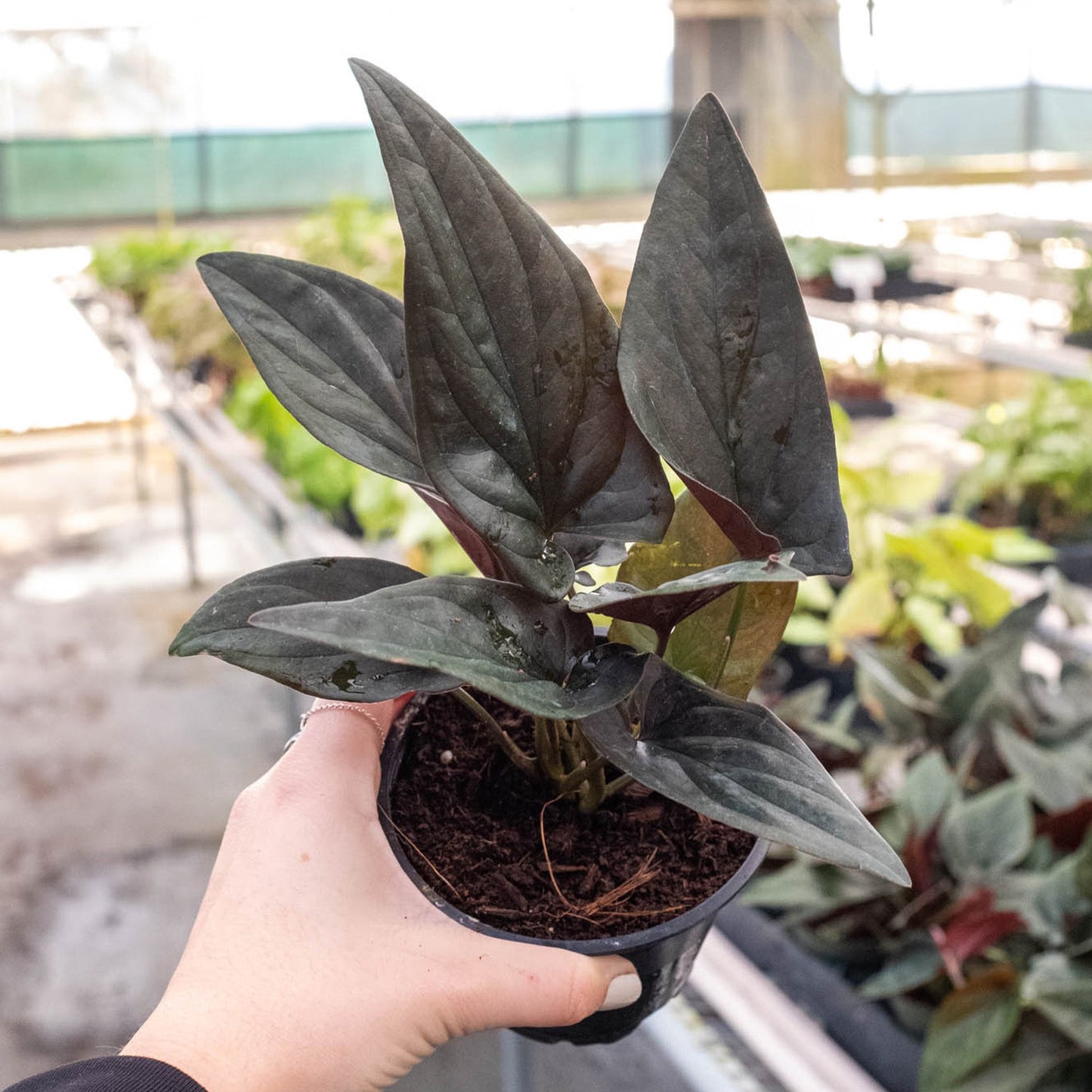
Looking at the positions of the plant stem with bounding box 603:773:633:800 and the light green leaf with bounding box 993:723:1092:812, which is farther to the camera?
the light green leaf with bounding box 993:723:1092:812

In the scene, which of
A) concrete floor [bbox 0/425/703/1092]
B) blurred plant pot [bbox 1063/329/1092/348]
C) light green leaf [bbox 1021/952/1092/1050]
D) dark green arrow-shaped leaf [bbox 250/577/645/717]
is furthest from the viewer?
blurred plant pot [bbox 1063/329/1092/348]

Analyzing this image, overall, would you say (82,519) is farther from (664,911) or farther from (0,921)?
(664,911)

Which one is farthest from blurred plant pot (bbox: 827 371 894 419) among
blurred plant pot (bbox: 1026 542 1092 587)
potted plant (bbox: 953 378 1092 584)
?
blurred plant pot (bbox: 1026 542 1092 587)

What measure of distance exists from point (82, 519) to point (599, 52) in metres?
4.47

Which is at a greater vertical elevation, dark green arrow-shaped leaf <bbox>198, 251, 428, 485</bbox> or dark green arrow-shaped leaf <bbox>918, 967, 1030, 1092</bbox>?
dark green arrow-shaped leaf <bbox>198, 251, 428, 485</bbox>

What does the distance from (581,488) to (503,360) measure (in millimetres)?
70

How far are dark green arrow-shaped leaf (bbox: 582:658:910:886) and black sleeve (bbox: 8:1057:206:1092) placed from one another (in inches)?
9.6

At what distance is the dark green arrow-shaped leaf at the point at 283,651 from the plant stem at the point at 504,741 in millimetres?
79

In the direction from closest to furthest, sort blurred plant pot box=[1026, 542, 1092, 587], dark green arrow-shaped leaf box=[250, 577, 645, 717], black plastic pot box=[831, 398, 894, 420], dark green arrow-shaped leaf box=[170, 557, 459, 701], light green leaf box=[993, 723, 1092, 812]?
dark green arrow-shaped leaf box=[250, 577, 645, 717] → dark green arrow-shaped leaf box=[170, 557, 459, 701] → light green leaf box=[993, 723, 1092, 812] → blurred plant pot box=[1026, 542, 1092, 587] → black plastic pot box=[831, 398, 894, 420]

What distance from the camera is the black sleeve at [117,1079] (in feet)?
1.60

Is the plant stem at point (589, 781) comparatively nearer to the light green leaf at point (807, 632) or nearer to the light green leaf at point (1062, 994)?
the light green leaf at point (1062, 994)

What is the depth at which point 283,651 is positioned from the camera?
0.47 metres

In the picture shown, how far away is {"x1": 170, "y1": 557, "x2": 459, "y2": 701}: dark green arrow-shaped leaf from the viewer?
0.46 metres

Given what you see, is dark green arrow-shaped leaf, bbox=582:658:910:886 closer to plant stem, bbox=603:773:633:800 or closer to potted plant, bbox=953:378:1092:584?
plant stem, bbox=603:773:633:800
